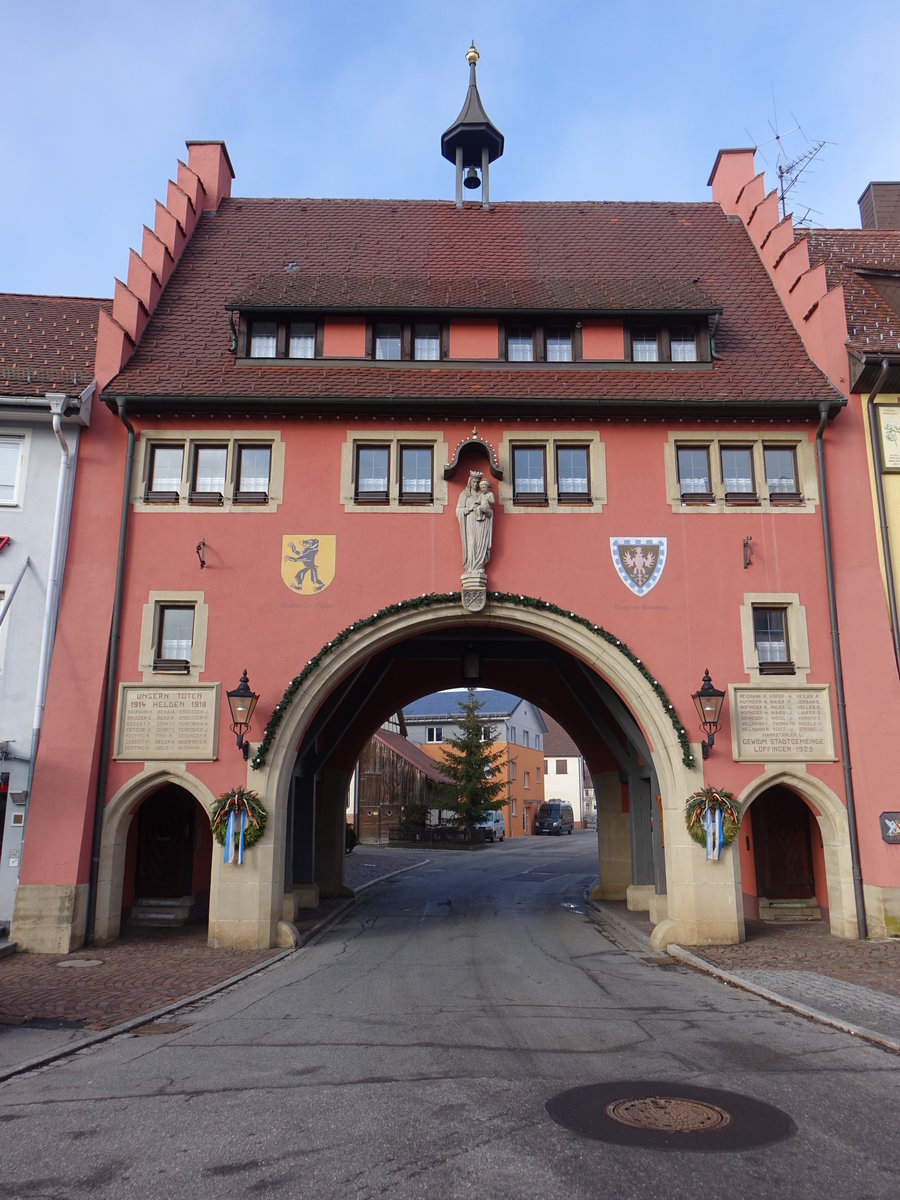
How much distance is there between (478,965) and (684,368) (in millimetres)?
11158

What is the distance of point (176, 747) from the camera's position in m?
15.6

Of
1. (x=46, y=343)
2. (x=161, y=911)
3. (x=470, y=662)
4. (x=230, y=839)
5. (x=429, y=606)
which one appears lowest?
(x=161, y=911)

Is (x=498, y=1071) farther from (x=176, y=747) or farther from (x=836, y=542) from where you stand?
(x=836, y=542)

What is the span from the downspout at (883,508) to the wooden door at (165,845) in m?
13.0

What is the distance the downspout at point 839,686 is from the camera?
592 inches

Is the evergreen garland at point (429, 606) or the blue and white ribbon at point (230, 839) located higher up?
the evergreen garland at point (429, 606)

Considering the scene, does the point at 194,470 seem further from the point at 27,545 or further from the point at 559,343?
the point at 559,343

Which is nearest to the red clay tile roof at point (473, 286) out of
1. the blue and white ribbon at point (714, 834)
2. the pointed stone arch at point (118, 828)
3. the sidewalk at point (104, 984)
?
the pointed stone arch at point (118, 828)

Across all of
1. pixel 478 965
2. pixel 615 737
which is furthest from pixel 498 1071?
pixel 615 737

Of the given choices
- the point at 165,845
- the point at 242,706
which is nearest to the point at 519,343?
the point at 242,706

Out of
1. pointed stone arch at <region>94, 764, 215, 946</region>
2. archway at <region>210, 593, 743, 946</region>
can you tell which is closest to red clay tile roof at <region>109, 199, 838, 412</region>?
archway at <region>210, 593, 743, 946</region>

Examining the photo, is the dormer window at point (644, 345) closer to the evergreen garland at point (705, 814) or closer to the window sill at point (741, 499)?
the window sill at point (741, 499)

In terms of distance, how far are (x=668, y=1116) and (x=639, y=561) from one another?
37.1 ft

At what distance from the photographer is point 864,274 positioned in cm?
2045
